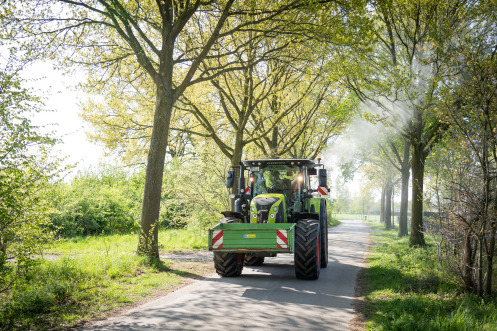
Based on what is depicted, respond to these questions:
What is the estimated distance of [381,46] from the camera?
18.3m

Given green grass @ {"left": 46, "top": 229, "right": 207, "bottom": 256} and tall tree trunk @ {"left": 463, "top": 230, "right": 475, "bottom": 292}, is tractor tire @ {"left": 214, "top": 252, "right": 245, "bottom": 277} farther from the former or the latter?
green grass @ {"left": 46, "top": 229, "right": 207, "bottom": 256}

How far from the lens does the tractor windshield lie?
11.1m

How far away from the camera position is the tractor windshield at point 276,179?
36.4 feet

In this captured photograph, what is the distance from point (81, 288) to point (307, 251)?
449cm

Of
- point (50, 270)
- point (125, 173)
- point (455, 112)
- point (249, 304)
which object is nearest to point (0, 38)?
point (50, 270)

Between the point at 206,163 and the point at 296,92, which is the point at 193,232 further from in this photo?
the point at 296,92

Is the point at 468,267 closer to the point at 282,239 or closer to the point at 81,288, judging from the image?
the point at 282,239

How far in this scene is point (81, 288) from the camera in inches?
284

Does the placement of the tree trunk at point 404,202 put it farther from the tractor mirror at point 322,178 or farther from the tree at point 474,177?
the tree at point 474,177

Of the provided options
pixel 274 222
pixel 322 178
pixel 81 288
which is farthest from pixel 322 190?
pixel 81 288

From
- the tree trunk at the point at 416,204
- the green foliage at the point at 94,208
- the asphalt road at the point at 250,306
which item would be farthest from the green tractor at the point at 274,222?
the green foliage at the point at 94,208

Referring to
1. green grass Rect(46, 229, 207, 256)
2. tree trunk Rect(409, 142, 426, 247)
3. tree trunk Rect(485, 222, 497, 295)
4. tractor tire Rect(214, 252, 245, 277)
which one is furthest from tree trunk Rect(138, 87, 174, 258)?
tree trunk Rect(409, 142, 426, 247)

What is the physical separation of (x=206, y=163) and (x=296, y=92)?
6721mm

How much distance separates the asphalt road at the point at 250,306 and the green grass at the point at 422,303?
495mm
